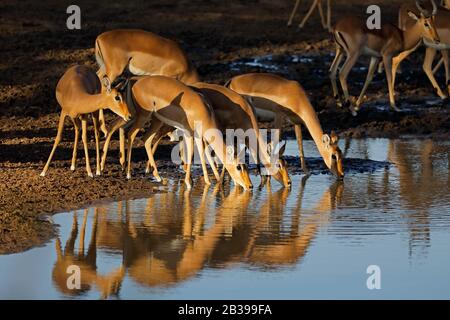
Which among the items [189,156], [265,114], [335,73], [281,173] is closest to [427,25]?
[335,73]

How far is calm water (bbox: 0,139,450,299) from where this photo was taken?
8961 millimetres

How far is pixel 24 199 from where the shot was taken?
1181 centimetres

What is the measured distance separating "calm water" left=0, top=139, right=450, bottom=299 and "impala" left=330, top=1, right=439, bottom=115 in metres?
5.32

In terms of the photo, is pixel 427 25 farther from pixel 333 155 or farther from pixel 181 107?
pixel 181 107

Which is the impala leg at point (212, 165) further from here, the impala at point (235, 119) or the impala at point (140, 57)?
the impala at point (140, 57)

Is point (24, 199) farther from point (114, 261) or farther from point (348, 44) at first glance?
point (348, 44)

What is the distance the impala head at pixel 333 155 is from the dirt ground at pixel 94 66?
63.3 inches

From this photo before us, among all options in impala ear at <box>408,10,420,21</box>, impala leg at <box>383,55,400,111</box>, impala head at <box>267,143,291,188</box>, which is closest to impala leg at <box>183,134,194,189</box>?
impala head at <box>267,143,291,188</box>

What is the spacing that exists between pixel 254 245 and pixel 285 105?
418 cm

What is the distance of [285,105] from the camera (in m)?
14.3

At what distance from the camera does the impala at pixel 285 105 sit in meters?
13.9

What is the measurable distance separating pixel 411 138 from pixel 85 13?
8740mm

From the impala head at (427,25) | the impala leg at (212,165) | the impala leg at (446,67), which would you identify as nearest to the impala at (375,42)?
the impala head at (427,25)
